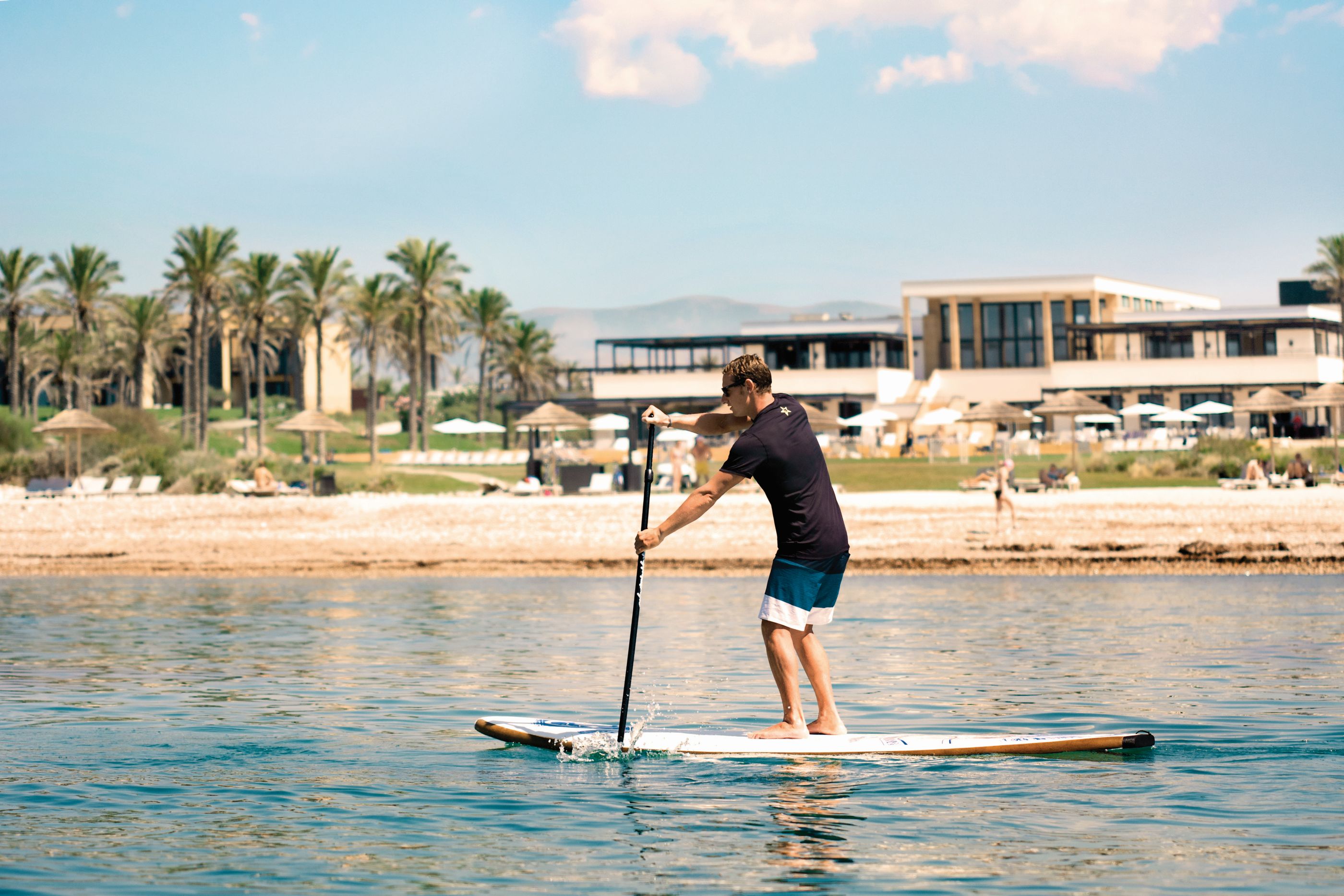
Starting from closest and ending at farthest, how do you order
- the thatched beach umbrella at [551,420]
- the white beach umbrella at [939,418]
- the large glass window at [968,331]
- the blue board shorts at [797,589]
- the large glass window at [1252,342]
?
1. the blue board shorts at [797,589]
2. the thatched beach umbrella at [551,420]
3. the white beach umbrella at [939,418]
4. the large glass window at [1252,342]
5. the large glass window at [968,331]

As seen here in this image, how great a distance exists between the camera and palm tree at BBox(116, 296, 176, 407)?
262ft

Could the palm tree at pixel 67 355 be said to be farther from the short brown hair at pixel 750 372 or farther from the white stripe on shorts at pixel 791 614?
the white stripe on shorts at pixel 791 614

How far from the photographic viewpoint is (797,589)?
7.49 metres

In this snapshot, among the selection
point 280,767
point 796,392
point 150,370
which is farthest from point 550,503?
point 150,370

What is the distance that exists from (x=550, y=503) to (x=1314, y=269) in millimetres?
62959

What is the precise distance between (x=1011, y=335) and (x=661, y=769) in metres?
73.0

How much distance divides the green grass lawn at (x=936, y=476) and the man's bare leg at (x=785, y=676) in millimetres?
25265

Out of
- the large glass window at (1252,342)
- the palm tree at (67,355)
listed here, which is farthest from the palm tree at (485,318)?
the large glass window at (1252,342)

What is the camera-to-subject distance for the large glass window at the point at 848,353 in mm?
73500

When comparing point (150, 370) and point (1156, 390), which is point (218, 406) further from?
point (1156, 390)

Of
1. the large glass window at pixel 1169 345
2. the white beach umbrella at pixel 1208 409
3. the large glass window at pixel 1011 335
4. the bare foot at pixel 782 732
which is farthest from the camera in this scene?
the large glass window at pixel 1011 335

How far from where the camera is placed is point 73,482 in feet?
117

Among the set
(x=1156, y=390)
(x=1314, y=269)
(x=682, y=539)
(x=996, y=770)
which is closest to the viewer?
(x=996, y=770)

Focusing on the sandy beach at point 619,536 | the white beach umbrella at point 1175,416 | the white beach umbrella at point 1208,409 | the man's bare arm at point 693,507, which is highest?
the white beach umbrella at point 1208,409
